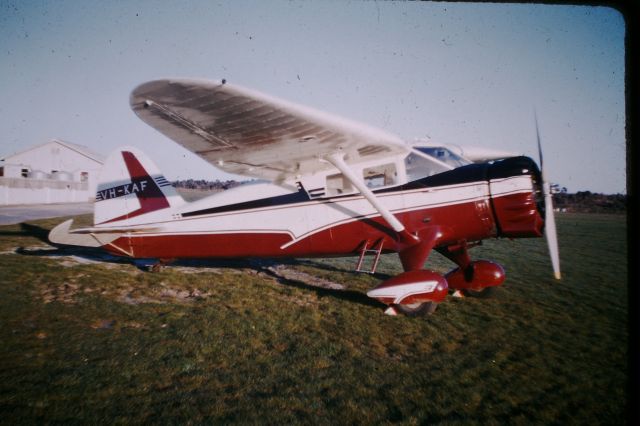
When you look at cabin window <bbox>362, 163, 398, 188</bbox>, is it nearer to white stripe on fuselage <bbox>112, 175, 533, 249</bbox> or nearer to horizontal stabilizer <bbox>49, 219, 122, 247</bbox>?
white stripe on fuselage <bbox>112, 175, 533, 249</bbox>

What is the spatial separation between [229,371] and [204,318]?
143cm

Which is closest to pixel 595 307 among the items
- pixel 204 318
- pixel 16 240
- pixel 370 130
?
pixel 370 130

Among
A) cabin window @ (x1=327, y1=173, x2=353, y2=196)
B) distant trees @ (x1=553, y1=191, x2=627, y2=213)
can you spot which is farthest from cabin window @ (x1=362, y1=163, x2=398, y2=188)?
distant trees @ (x1=553, y1=191, x2=627, y2=213)

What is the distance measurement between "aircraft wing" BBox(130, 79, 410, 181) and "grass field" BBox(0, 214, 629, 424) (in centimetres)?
230

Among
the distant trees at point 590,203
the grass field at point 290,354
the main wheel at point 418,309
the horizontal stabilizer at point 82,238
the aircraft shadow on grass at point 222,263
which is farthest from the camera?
the distant trees at point 590,203

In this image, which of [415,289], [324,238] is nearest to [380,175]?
[324,238]

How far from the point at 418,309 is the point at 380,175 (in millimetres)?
2189

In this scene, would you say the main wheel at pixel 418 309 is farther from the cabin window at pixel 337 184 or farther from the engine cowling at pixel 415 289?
the cabin window at pixel 337 184

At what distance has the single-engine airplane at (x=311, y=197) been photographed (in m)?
3.65

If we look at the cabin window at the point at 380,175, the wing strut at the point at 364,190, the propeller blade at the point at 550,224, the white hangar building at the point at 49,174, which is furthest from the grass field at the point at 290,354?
the white hangar building at the point at 49,174

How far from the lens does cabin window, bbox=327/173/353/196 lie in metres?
5.31

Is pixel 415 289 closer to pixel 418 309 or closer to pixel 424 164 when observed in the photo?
pixel 418 309

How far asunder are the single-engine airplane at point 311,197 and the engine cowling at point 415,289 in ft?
0.04

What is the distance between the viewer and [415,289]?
406cm
